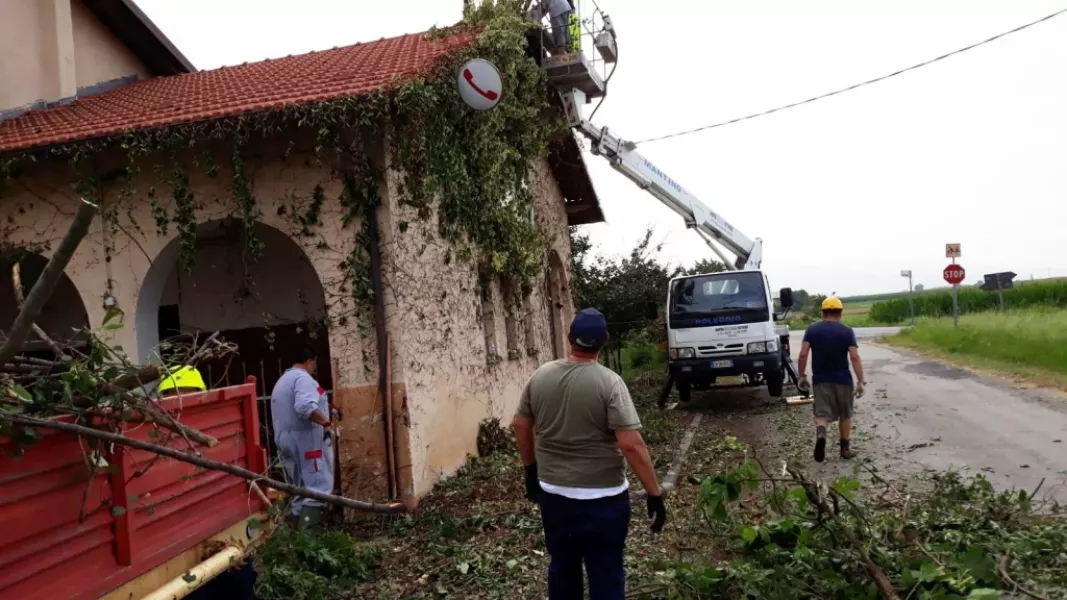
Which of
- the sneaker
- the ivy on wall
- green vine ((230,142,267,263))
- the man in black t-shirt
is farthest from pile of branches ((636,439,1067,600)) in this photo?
green vine ((230,142,267,263))

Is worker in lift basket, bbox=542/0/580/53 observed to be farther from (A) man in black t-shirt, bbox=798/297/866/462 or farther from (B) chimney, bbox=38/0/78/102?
(B) chimney, bbox=38/0/78/102

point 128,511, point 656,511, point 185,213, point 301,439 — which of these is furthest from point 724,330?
point 128,511

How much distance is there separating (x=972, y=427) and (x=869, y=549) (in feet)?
22.2

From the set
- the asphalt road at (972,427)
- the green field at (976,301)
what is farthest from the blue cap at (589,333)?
the green field at (976,301)

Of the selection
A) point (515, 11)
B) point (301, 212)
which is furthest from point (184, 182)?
point (515, 11)

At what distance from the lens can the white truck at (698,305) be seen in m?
13.3

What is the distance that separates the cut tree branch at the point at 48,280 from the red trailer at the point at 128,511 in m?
0.45

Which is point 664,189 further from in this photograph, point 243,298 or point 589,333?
point 589,333

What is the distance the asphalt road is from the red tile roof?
6997mm

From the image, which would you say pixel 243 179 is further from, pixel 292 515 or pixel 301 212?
pixel 292 515

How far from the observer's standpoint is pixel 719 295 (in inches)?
545

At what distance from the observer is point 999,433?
32.1 ft

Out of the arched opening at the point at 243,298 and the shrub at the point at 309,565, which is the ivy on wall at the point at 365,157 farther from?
the shrub at the point at 309,565

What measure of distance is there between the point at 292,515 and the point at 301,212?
9.77 ft
